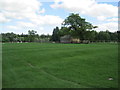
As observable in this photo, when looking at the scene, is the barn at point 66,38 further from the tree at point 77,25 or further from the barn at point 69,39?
the tree at point 77,25

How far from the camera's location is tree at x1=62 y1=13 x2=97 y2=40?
42231mm

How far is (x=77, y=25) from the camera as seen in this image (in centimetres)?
4384

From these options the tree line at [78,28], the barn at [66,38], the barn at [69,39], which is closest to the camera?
the tree line at [78,28]

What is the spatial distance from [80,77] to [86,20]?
41001mm

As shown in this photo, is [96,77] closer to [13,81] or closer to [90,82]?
[90,82]

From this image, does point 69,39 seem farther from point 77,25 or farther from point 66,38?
point 77,25

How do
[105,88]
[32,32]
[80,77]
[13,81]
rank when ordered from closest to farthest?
[105,88], [13,81], [80,77], [32,32]

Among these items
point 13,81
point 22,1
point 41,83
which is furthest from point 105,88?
point 22,1

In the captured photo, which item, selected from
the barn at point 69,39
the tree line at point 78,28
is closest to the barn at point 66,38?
the barn at point 69,39

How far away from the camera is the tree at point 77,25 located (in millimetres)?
42231

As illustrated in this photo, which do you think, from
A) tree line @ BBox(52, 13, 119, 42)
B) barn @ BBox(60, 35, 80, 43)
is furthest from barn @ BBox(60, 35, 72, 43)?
tree line @ BBox(52, 13, 119, 42)

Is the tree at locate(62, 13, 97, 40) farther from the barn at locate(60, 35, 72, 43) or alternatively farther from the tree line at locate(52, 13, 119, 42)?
the barn at locate(60, 35, 72, 43)

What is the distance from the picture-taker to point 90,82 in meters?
4.48

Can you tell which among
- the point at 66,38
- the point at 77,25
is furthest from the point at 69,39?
the point at 77,25
